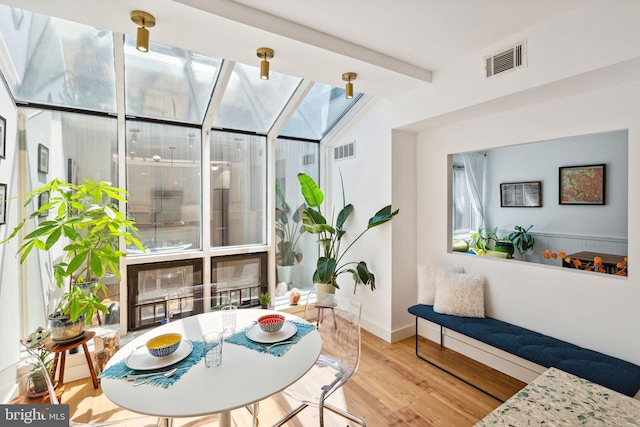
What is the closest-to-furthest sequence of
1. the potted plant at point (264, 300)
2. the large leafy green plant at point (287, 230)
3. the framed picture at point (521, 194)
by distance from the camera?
the potted plant at point (264, 300), the large leafy green plant at point (287, 230), the framed picture at point (521, 194)

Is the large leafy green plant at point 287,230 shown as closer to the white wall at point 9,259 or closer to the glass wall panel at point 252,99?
the glass wall panel at point 252,99

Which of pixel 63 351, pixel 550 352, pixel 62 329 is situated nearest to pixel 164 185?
pixel 62 329

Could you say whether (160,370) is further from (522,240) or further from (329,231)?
(522,240)

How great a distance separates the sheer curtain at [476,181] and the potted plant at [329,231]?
9.28 ft

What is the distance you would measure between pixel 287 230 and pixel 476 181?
370 centimetres

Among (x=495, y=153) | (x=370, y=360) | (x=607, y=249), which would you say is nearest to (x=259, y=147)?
(x=370, y=360)

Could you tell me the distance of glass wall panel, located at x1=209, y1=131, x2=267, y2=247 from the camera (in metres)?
3.51

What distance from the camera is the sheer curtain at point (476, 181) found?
5.39 m

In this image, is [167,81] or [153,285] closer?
[167,81]

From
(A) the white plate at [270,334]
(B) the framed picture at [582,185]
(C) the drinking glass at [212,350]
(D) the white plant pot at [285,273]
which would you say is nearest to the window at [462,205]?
(B) the framed picture at [582,185]

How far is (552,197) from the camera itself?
466cm

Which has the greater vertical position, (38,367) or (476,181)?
(476,181)

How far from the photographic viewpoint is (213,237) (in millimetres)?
3518

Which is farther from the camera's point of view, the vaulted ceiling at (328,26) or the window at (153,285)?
the window at (153,285)
